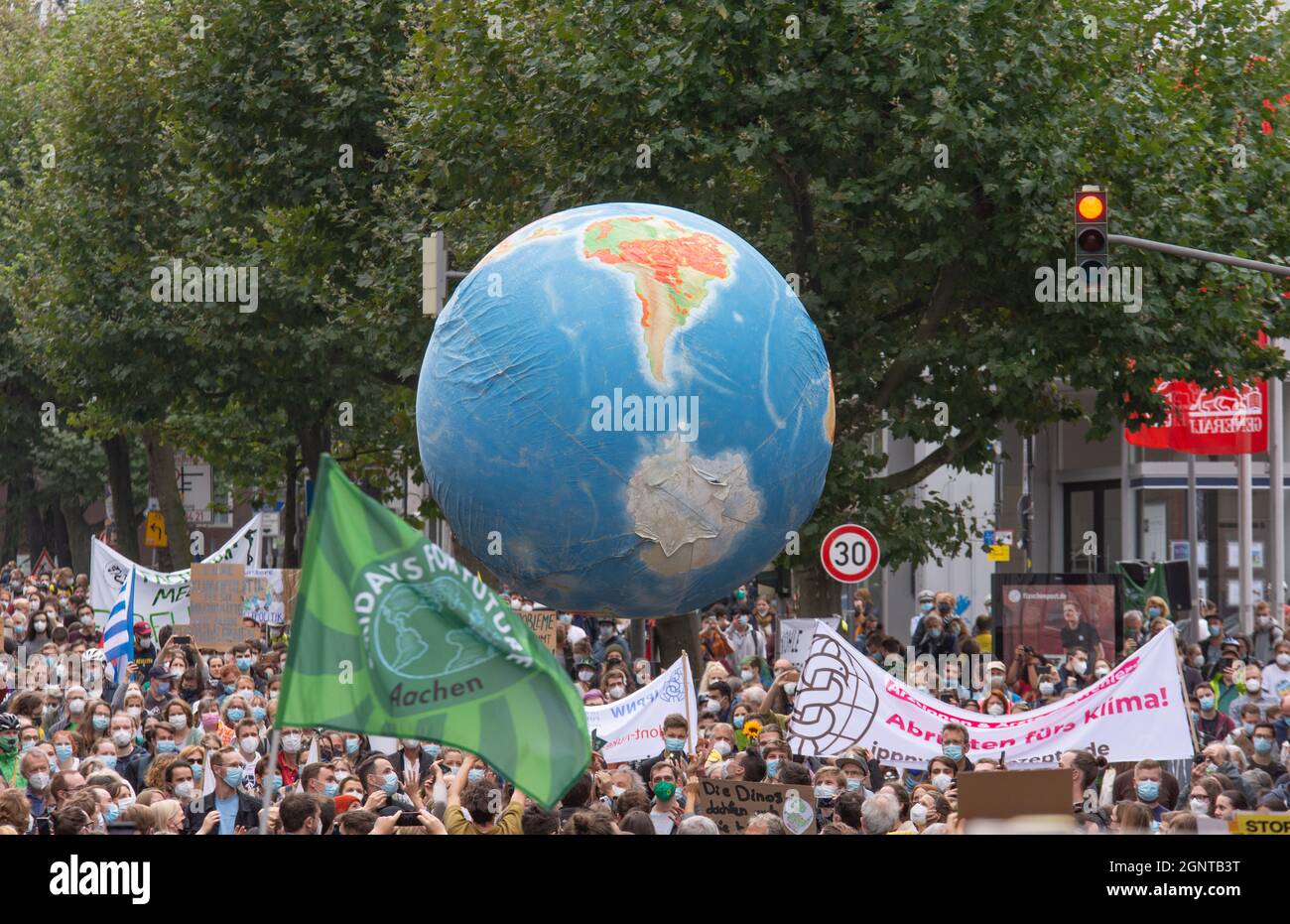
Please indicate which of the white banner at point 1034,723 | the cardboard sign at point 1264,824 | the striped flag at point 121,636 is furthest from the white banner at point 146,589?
the cardboard sign at point 1264,824

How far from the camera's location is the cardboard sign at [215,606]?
23.5 metres

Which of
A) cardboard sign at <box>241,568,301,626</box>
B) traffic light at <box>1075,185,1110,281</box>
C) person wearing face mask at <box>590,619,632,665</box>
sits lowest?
person wearing face mask at <box>590,619,632,665</box>

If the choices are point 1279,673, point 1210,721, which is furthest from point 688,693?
point 1279,673

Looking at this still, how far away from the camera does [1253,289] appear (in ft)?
67.4

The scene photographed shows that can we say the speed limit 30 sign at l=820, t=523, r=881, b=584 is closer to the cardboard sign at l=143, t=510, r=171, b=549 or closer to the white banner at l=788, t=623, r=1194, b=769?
the white banner at l=788, t=623, r=1194, b=769

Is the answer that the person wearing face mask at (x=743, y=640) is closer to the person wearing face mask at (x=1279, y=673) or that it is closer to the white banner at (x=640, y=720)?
the person wearing face mask at (x=1279, y=673)

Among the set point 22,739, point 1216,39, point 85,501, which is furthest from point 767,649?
point 85,501

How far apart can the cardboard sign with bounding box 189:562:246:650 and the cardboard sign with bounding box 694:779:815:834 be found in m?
13.9

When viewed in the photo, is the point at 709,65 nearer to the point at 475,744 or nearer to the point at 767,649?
the point at 767,649

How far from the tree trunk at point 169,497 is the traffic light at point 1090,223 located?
25382 millimetres

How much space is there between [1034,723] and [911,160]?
815cm

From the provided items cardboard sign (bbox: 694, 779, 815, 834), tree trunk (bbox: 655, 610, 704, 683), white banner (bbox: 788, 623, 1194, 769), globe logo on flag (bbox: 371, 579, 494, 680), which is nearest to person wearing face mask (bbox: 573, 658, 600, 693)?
tree trunk (bbox: 655, 610, 704, 683)

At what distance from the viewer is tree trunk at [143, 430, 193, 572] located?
1553 inches

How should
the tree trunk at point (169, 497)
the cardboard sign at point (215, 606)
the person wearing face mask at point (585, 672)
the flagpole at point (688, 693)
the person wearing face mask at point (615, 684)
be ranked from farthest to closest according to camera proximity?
the tree trunk at point (169, 497)
the cardboard sign at point (215, 606)
the person wearing face mask at point (585, 672)
the person wearing face mask at point (615, 684)
the flagpole at point (688, 693)
